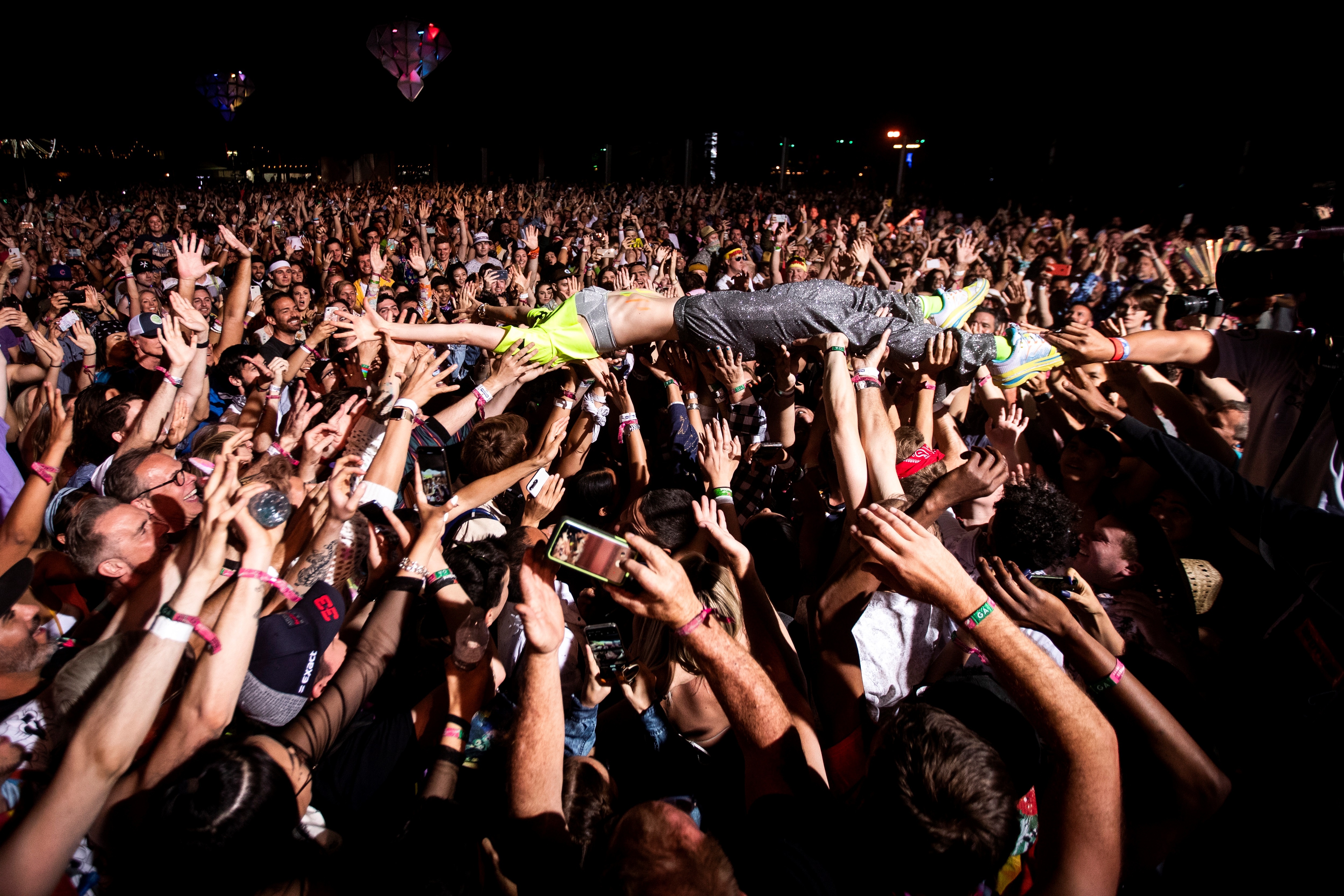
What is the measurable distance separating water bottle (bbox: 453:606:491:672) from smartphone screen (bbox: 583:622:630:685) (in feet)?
1.11

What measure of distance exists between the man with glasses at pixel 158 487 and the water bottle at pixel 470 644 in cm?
165

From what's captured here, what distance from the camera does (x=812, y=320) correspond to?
3.54 m

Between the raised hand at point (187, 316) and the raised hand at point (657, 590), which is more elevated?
the raised hand at point (187, 316)

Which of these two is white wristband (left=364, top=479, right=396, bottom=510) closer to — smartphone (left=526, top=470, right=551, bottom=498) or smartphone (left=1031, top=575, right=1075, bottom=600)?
smartphone (left=526, top=470, right=551, bottom=498)

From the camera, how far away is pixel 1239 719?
213 cm

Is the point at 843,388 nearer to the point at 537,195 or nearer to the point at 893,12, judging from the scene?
the point at 537,195

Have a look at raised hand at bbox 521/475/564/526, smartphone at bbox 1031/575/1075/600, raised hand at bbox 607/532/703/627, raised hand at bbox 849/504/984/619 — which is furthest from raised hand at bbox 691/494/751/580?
raised hand at bbox 521/475/564/526

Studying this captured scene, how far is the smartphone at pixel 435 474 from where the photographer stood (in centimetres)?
346

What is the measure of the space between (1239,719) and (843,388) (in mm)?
1689

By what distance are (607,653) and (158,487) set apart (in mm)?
2256

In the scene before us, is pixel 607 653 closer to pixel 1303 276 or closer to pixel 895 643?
pixel 895 643

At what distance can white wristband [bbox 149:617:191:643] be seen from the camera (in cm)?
165

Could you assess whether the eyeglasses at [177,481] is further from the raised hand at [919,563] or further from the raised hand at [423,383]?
the raised hand at [919,563]

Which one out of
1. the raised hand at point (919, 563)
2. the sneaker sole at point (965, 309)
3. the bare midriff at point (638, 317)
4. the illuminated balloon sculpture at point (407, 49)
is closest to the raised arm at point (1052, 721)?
the raised hand at point (919, 563)
